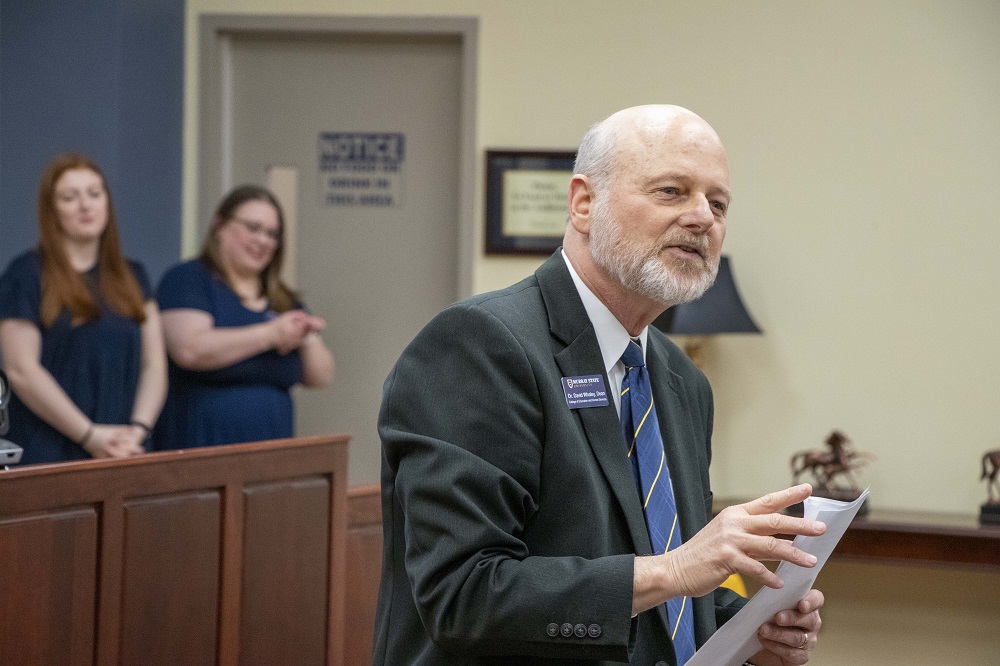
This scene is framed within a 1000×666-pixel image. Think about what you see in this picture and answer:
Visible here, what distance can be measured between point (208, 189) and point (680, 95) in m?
1.88

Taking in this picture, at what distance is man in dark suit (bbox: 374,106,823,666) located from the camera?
124 centimetres

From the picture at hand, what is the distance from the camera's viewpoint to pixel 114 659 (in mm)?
2301

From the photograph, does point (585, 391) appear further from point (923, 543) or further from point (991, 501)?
point (991, 501)

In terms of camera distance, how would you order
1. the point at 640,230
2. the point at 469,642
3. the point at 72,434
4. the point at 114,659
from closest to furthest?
Result: the point at 469,642, the point at 640,230, the point at 114,659, the point at 72,434

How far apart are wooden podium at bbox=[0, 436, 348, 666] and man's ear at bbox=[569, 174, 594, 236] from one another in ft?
4.08

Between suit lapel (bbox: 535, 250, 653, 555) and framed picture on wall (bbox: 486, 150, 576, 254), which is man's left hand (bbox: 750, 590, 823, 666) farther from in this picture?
framed picture on wall (bbox: 486, 150, 576, 254)

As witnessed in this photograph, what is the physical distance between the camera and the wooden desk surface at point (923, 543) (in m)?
3.66

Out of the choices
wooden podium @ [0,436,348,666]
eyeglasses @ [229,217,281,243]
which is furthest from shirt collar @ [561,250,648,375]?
eyeglasses @ [229,217,281,243]

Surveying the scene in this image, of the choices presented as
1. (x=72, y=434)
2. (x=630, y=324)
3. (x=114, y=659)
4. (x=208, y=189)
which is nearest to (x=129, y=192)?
(x=208, y=189)

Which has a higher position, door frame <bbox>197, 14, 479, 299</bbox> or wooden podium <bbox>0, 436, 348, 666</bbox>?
door frame <bbox>197, 14, 479, 299</bbox>

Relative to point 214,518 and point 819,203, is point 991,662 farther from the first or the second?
point 214,518

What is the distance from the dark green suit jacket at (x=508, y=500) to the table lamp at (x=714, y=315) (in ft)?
7.87

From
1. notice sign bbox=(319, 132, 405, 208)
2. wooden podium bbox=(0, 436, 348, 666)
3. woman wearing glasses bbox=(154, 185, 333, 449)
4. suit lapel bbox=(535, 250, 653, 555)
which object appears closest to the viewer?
suit lapel bbox=(535, 250, 653, 555)

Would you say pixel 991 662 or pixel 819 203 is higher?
pixel 819 203
